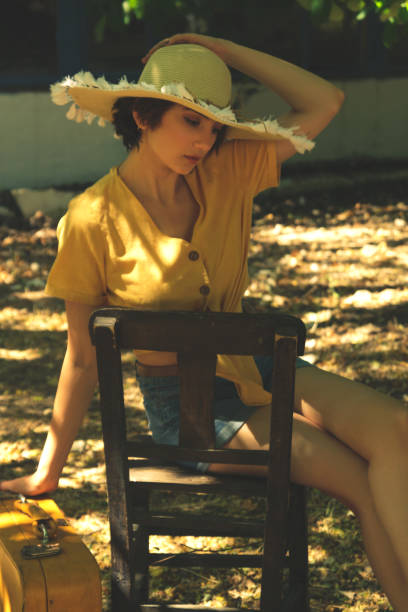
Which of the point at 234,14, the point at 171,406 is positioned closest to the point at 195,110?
the point at 171,406

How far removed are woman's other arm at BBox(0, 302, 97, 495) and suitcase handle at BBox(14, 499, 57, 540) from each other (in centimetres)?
Result: 11

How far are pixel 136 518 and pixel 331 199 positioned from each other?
684cm

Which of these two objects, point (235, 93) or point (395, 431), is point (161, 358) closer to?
point (395, 431)

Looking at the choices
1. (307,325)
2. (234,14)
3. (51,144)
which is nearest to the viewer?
(307,325)

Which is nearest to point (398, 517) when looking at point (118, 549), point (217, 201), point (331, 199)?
point (118, 549)

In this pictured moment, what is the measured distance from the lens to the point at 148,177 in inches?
102

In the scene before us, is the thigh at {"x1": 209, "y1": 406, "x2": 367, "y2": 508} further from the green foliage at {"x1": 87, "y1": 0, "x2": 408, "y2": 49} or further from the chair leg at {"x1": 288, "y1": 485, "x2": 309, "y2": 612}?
the green foliage at {"x1": 87, "y1": 0, "x2": 408, "y2": 49}

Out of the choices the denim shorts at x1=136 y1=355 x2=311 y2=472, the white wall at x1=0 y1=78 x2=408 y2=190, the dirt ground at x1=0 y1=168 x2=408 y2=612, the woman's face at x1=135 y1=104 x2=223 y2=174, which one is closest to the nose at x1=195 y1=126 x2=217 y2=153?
the woman's face at x1=135 y1=104 x2=223 y2=174

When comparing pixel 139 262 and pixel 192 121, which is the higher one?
pixel 192 121

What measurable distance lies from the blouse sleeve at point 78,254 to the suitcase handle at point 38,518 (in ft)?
1.85

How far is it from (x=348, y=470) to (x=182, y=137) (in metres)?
0.99

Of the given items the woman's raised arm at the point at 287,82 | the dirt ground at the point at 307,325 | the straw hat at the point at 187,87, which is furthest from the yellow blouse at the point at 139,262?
the dirt ground at the point at 307,325

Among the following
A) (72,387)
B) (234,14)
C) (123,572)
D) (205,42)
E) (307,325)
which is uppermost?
(234,14)

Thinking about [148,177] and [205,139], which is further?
[148,177]
